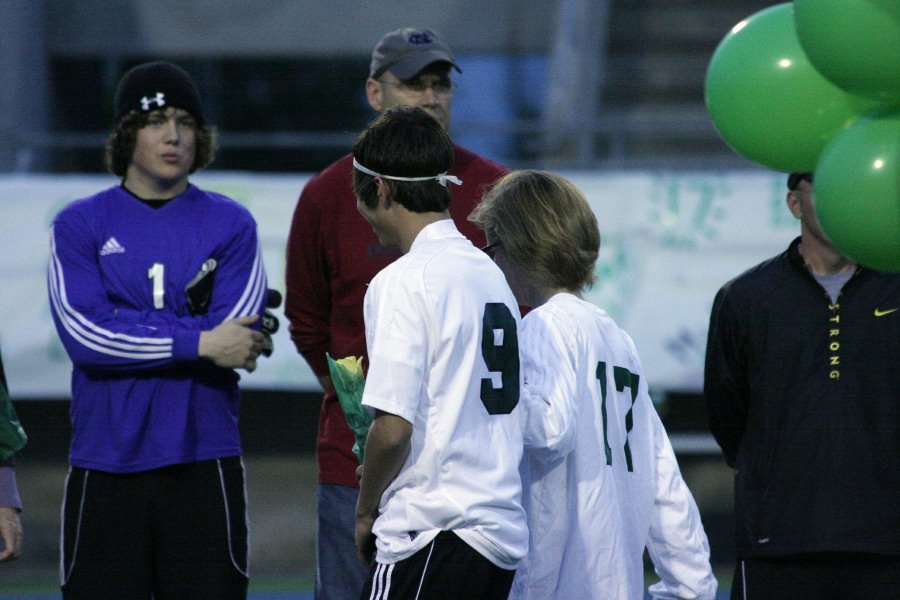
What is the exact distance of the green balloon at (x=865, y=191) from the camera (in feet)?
7.50

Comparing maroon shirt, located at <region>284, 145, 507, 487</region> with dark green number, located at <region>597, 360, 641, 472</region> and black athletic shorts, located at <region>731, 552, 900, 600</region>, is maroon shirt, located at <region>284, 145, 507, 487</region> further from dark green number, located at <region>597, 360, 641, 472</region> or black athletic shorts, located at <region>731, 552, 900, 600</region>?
black athletic shorts, located at <region>731, 552, 900, 600</region>

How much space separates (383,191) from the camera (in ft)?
9.47

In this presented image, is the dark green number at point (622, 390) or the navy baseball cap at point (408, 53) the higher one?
the navy baseball cap at point (408, 53)

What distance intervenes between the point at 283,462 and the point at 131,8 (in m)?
3.43

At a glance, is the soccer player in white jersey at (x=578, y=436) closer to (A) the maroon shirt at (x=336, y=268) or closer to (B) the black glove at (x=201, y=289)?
(A) the maroon shirt at (x=336, y=268)

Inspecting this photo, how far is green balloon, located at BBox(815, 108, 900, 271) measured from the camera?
7.50 ft

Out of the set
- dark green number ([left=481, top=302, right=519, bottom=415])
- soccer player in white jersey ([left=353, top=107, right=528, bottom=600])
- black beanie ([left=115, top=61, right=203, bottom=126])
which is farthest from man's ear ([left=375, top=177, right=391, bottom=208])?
black beanie ([left=115, top=61, right=203, bottom=126])

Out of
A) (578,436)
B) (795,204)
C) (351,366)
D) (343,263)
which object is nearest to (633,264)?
(795,204)

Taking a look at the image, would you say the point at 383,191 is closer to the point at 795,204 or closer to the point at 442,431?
the point at 442,431

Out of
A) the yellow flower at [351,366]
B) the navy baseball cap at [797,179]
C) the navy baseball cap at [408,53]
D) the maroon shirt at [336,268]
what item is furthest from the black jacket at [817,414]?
the yellow flower at [351,366]

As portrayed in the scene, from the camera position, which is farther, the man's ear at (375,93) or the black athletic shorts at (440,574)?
the man's ear at (375,93)

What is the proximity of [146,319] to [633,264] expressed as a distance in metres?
3.78

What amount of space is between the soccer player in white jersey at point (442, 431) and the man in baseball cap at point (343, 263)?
802mm

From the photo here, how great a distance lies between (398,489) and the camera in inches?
110
